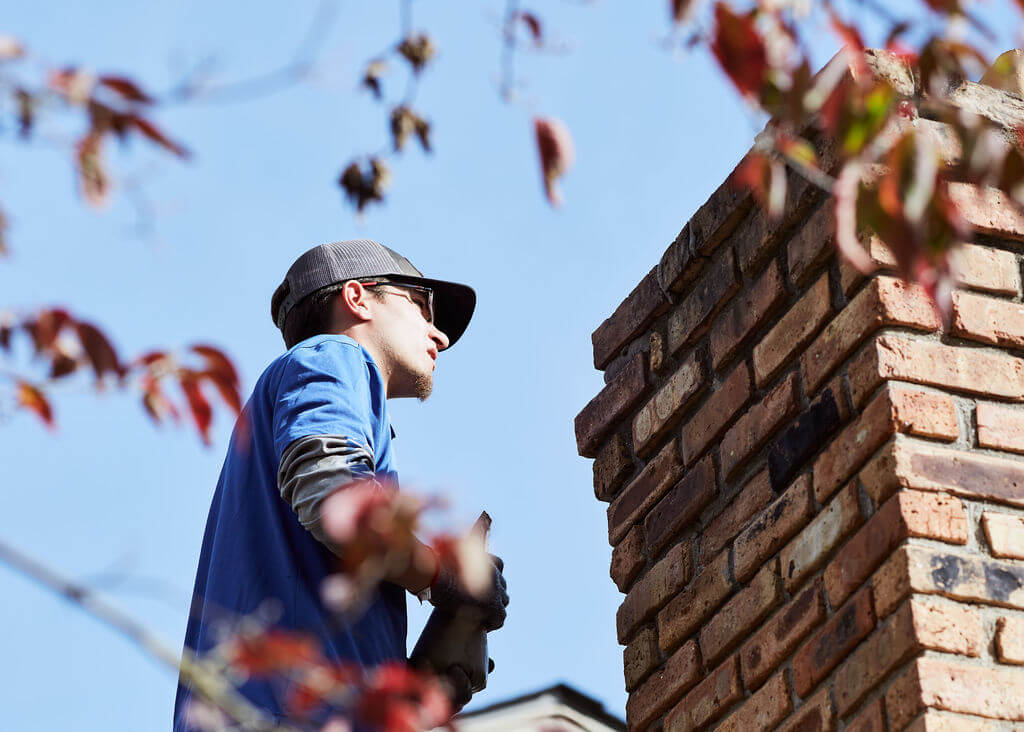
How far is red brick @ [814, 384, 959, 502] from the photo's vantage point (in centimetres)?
239

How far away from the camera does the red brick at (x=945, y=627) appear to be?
221cm

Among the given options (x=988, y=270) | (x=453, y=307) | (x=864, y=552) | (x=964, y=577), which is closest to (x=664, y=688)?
(x=864, y=552)

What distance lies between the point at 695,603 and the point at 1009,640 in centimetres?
67

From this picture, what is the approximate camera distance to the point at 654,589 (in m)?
2.95

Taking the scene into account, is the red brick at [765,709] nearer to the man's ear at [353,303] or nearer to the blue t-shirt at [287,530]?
the blue t-shirt at [287,530]

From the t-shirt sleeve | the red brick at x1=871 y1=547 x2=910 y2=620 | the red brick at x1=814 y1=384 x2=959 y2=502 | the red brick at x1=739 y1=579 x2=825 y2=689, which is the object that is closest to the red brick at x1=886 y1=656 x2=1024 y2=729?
the red brick at x1=871 y1=547 x2=910 y2=620

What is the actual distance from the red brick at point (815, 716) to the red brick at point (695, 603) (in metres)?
0.32

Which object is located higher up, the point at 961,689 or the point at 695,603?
the point at 695,603

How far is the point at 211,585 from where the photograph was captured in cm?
275

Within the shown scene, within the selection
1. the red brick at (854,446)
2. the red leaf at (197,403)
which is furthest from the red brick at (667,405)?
the red leaf at (197,403)

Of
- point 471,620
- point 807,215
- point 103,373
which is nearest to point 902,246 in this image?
point 103,373

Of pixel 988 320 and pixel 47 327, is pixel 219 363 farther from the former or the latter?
pixel 988 320

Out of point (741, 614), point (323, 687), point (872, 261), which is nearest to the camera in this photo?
point (323, 687)

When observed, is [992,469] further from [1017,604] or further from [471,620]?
[471,620]
